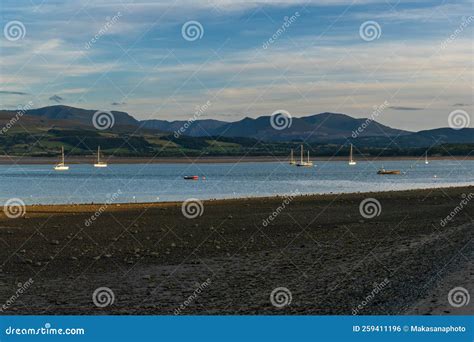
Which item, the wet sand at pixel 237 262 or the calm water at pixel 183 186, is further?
the calm water at pixel 183 186

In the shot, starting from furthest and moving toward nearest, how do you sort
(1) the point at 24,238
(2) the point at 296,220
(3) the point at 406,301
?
(2) the point at 296,220 < (1) the point at 24,238 < (3) the point at 406,301

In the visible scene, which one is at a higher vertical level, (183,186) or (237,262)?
(183,186)

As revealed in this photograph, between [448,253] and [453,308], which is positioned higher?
[448,253]

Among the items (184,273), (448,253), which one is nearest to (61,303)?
(184,273)

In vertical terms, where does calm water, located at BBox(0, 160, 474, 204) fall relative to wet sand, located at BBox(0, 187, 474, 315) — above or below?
above

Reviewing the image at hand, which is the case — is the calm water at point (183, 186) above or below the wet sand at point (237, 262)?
above

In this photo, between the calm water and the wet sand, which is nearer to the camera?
the wet sand

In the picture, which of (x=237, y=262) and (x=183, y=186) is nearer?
(x=237, y=262)

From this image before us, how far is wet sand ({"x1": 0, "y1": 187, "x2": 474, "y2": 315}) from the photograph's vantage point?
1458 centimetres

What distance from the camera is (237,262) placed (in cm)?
2000

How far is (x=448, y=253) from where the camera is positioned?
18.6 metres

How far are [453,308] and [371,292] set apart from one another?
273cm

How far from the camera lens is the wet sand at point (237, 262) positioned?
14.6 metres

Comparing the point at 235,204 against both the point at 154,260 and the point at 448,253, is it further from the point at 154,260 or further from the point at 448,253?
the point at 448,253
